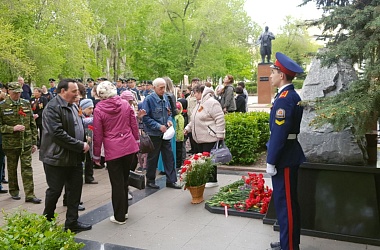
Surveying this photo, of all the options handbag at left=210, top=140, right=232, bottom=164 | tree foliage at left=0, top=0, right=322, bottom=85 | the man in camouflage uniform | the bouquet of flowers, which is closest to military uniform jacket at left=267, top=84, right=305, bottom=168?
the bouquet of flowers

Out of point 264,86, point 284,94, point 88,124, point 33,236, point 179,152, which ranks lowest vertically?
point 179,152

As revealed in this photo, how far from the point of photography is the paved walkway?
4508 mm

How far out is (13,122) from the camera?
6.41 metres

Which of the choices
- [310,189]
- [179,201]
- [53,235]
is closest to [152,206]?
[179,201]

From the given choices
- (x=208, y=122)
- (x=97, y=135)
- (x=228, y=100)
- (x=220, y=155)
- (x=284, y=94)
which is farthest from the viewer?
(x=228, y=100)

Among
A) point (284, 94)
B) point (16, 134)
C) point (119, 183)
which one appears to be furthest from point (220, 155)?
point (16, 134)

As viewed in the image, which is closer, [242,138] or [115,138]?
[115,138]

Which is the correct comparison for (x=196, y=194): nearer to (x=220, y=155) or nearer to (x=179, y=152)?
(x=220, y=155)

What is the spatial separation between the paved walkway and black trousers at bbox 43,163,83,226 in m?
0.37

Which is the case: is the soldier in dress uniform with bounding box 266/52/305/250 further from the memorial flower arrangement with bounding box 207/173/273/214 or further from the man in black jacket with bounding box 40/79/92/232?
the man in black jacket with bounding box 40/79/92/232

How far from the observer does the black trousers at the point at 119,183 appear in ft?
17.0

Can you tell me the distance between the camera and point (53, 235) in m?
2.76

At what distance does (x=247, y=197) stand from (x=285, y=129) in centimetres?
230

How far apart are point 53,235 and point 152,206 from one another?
3346mm
